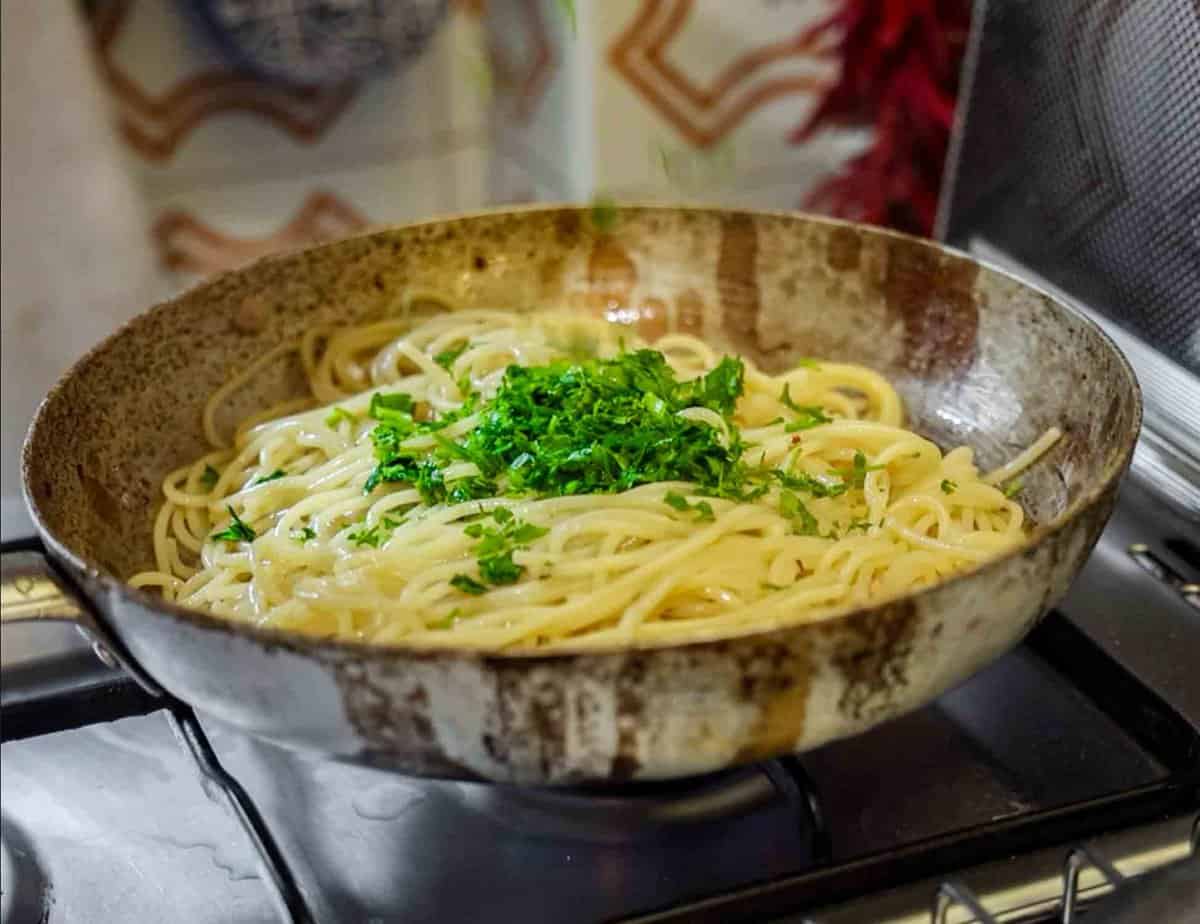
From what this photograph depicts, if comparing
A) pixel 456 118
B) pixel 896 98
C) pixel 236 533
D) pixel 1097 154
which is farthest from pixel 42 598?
pixel 456 118

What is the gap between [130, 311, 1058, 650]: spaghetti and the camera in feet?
3.00

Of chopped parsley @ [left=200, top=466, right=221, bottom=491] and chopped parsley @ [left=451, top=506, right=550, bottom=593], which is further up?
chopped parsley @ [left=451, top=506, right=550, bottom=593]

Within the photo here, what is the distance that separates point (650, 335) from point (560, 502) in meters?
0.40

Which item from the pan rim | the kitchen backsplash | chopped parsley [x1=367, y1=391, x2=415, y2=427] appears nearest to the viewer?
the pan rim

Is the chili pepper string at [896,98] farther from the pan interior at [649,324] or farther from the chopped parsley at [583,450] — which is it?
the chopped parsley at [583,450]

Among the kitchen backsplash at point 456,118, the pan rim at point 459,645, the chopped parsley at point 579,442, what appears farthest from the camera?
Result: the kitchen backsplash at point 456,118

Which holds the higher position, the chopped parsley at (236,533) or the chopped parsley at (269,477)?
the chopped parsley at (269,477)

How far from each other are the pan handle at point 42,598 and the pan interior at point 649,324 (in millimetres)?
93

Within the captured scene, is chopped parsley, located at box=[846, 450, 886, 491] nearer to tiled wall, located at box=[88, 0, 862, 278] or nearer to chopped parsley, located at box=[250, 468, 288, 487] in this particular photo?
chopped parsley, located at box=[250, 468, 288, 487]

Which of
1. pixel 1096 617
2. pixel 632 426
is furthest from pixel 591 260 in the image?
pixel 1096 617

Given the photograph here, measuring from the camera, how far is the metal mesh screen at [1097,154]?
1108mm

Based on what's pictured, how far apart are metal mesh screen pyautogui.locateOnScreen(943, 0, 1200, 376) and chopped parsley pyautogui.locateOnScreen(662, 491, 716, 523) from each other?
1.51 ft

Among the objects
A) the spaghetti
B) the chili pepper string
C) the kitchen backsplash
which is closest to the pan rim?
the spaghetti

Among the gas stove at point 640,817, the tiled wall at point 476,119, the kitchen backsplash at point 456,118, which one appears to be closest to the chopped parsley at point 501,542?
the gas stove at point 640,817
